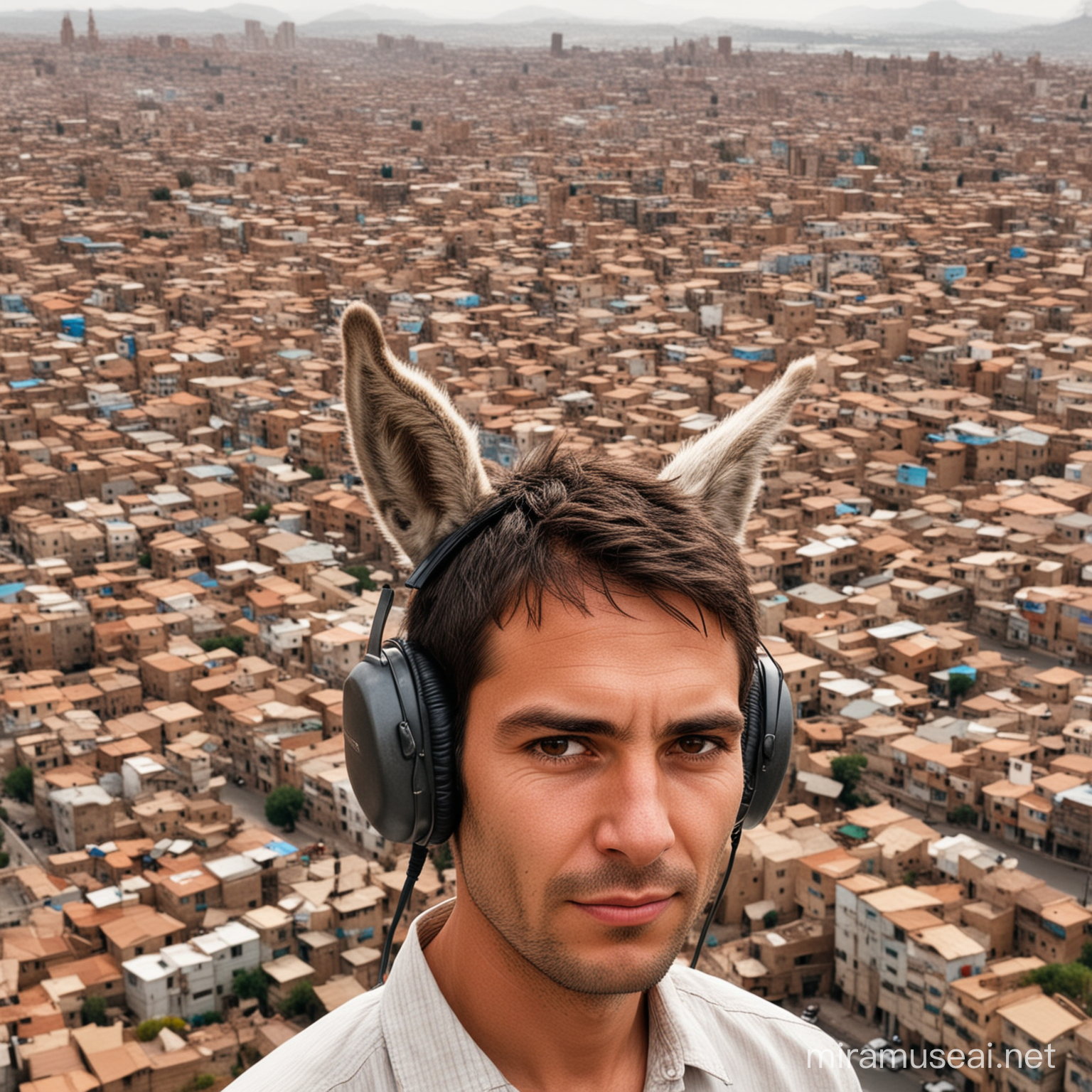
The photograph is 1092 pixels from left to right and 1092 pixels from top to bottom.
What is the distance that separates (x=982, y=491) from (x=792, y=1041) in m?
17.4

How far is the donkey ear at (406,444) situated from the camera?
38.2 inches

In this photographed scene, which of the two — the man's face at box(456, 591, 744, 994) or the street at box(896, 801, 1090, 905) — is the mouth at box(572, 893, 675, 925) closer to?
the man's face at box(456, 591, 744, 994)

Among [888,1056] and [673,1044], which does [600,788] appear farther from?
[888,1056]

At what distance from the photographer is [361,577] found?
15.4 meters

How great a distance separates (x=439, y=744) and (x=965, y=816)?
10815 mm

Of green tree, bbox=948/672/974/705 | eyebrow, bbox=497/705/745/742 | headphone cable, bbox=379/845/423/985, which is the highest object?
eyebrow, bbox=497/705/745/742

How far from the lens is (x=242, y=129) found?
162ft

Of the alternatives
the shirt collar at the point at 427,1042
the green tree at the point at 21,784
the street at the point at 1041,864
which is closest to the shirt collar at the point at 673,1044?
the shirt collar at the point at 427,1042

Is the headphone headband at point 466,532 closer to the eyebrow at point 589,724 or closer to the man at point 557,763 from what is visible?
the man at point 557,763

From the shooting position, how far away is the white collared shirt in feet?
2.95

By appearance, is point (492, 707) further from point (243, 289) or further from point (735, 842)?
point (243, 289)

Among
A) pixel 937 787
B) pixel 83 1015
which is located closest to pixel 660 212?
pixel 937 787

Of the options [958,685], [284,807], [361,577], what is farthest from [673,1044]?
[361,577]

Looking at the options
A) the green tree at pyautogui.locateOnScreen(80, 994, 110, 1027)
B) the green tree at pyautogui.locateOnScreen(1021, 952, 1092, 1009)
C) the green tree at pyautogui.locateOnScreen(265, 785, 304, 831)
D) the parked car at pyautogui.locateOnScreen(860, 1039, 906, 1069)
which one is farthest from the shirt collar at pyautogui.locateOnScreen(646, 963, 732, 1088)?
the green tree at pyautogui.locateOnScreen(265, 785, 304, 831)
